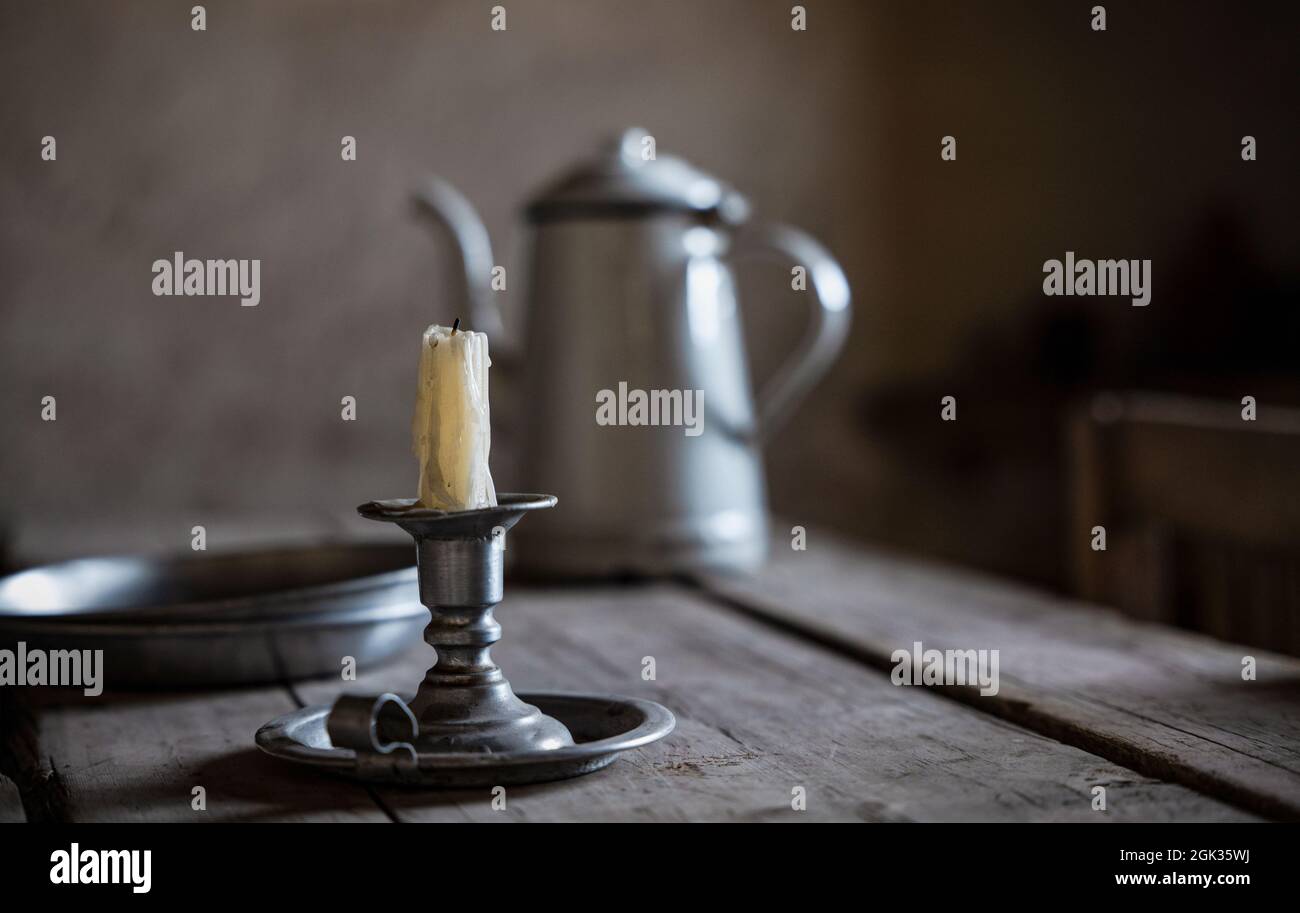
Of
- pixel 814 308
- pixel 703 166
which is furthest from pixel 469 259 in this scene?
pixel 703 166

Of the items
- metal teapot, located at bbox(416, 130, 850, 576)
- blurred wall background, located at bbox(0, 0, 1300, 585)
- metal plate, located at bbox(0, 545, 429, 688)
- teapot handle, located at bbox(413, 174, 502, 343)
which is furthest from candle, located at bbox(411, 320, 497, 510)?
blurred wall background, located at bbox(0, 0, 1300, 585)

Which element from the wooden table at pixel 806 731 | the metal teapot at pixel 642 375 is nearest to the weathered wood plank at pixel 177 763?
the wooden table at pixel 806 731

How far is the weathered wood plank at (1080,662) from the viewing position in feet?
1.84

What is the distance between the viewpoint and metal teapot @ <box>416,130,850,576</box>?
3.65ft

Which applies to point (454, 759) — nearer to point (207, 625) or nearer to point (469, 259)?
point (207, 625)

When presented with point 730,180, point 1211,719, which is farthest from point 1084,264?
point 1211,719

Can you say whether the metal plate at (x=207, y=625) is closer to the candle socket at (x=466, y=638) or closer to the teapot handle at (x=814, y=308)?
the candle socket at (x=466, y=638)

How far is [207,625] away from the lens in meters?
0.70

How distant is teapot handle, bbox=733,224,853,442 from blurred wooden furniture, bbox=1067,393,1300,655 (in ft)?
0.75

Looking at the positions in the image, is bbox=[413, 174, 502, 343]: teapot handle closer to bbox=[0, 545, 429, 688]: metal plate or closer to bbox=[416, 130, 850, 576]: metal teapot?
bbox=[416, 130, 850, 576]: metal teapot
